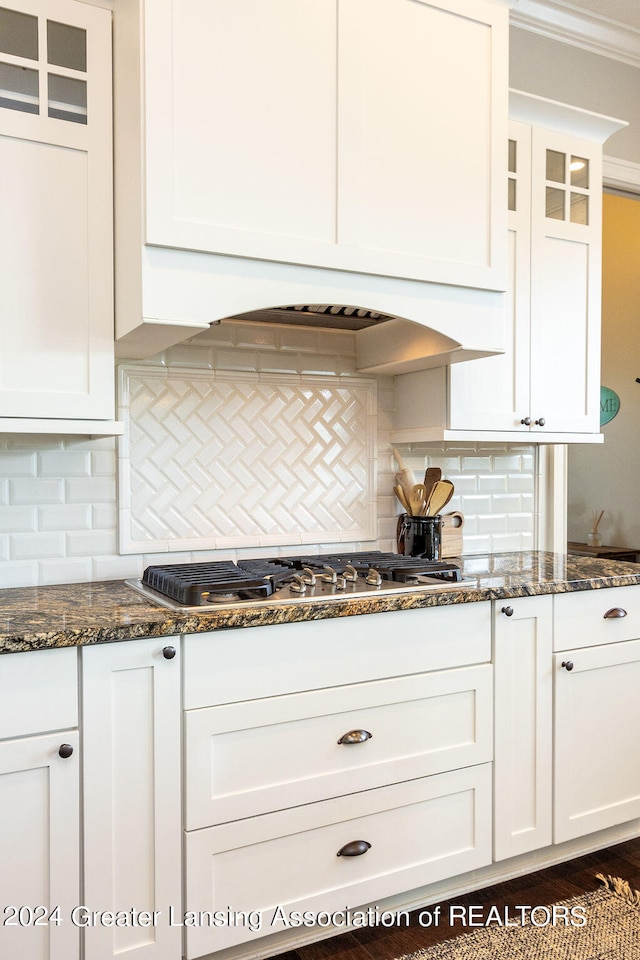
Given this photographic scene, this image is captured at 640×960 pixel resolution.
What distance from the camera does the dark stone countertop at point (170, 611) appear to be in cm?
154

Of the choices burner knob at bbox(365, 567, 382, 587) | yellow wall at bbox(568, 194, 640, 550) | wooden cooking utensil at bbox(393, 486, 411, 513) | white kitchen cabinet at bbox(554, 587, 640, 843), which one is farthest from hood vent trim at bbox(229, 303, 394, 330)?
yellow wall at bbox(568, 194, 640, 550)

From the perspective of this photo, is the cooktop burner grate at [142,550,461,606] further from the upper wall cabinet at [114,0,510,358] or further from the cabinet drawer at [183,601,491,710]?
the upper wall cabinet at [114,0,510,358]

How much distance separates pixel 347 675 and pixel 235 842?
0.47 meters

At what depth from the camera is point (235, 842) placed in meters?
1.70

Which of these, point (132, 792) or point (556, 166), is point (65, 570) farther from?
point (556, 166)

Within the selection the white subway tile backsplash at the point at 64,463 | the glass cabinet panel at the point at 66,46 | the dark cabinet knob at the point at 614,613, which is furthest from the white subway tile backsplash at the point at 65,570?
the dark cabinet knob at the point at 614,613

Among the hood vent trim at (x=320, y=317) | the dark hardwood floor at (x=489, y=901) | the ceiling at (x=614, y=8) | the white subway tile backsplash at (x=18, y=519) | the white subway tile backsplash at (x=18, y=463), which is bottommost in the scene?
the dark hardwood floor at (x=489, y=901)

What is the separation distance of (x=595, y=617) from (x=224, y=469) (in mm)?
1264

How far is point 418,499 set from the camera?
2570mm

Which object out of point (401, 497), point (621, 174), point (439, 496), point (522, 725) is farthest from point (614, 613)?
point (621, 174)

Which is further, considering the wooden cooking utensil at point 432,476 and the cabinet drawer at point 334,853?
the wooden cooking utensil at point 432,476

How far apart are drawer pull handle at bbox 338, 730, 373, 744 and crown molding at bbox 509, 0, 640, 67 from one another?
8.82 feet

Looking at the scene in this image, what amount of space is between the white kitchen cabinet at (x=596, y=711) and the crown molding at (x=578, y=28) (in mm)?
2230

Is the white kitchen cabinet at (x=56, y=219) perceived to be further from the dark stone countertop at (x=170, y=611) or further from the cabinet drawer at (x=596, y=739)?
the cabinet drawer at (x=596, y=739)
